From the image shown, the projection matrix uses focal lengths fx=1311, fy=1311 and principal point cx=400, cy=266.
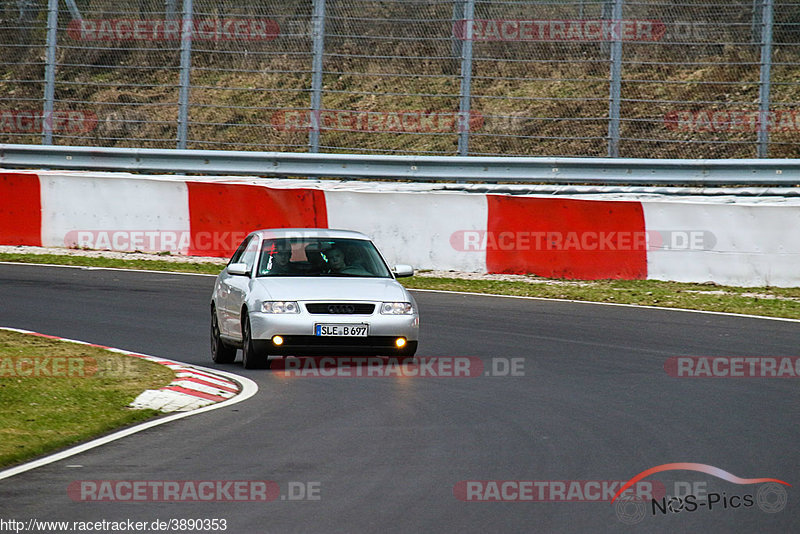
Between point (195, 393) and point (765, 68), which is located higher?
point (765, 68)

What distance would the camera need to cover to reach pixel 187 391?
10477 millimetres

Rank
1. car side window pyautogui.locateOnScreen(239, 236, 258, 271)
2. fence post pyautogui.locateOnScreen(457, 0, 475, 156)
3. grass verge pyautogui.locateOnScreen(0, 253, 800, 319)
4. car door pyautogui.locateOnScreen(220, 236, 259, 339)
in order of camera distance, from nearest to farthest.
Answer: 1. car door pyautogui.locateOnScreen(220, 236, 259, 339)
2. car side window pyautogui.locateOnScreen(239, 236, 258, 271)
3. grass verge pyautogui.locateOnScreen(0, 253, 800, 319)
4. fence post pyautogui.locateOnScreen(457, 0, 475, 156)

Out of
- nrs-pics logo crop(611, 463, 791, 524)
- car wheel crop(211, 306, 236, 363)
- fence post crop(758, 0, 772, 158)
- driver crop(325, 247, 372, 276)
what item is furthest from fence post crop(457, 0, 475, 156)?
nrs-pics logo crop(611, 463, 791, 524)

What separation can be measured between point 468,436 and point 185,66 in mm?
16881

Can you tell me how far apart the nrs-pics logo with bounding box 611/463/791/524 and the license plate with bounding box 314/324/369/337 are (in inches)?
190

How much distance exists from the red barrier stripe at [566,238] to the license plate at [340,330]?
27.2ft

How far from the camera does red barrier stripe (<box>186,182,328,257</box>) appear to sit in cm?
2120

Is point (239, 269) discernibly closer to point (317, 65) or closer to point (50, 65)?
point (317, 65)

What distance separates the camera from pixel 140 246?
2283cm

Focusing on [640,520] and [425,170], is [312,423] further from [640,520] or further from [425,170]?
[425,170]

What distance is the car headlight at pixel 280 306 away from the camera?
1170cm
